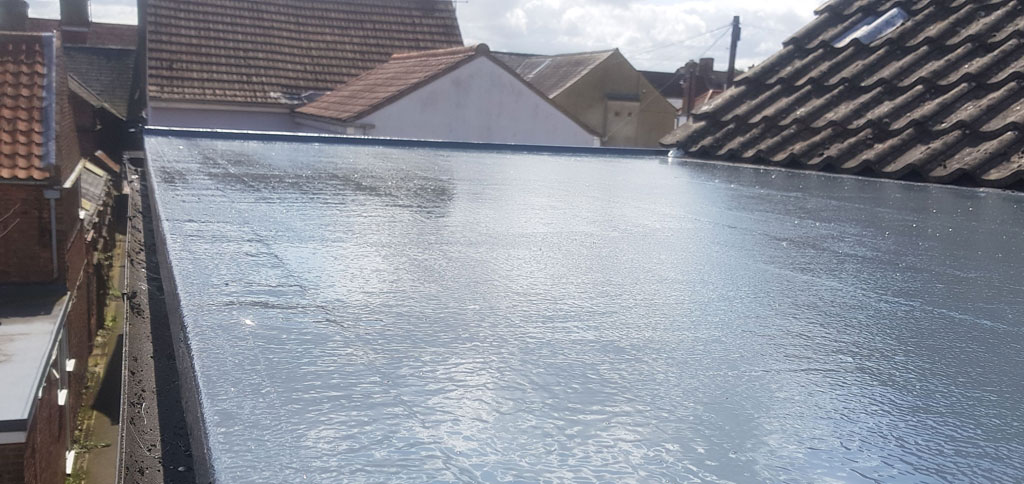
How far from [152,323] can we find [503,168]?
2.72m

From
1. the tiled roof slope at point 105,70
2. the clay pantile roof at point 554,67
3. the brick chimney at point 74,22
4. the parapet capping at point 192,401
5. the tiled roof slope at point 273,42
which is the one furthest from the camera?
the clay pantile roof at point 554,67

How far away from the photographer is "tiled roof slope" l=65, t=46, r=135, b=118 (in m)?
25.7

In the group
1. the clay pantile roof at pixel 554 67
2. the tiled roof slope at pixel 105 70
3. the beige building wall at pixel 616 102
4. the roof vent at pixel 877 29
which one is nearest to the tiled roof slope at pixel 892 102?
the roof vent at pixel 877 29

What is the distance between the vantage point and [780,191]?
4641 mm

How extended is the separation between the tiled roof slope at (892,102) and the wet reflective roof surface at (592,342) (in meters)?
1.24

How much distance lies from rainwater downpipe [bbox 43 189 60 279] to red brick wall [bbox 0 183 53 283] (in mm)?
39

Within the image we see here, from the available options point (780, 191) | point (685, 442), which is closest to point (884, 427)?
point (685, 442)

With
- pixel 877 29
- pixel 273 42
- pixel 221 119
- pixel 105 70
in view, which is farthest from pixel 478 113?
pixel 105 70

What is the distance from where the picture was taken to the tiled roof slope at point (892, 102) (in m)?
4.68

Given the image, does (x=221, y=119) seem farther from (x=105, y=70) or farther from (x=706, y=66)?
(x=706, y=66)

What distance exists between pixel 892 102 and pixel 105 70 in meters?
26.1

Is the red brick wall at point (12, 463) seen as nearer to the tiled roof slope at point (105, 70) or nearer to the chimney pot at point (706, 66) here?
the tiled roof slope at point (105, 70)

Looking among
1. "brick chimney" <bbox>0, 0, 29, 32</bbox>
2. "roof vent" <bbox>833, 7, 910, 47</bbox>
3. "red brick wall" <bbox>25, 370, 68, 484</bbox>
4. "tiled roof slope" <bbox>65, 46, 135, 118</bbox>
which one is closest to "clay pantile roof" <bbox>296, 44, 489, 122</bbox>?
"brick chimney" <bbox>0, 0, 29, 32</bbox>

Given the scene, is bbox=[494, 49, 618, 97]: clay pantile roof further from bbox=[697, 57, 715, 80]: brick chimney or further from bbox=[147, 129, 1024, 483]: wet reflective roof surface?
bbox=[147, 129, 1024, 483]: wet reflective roof surface
